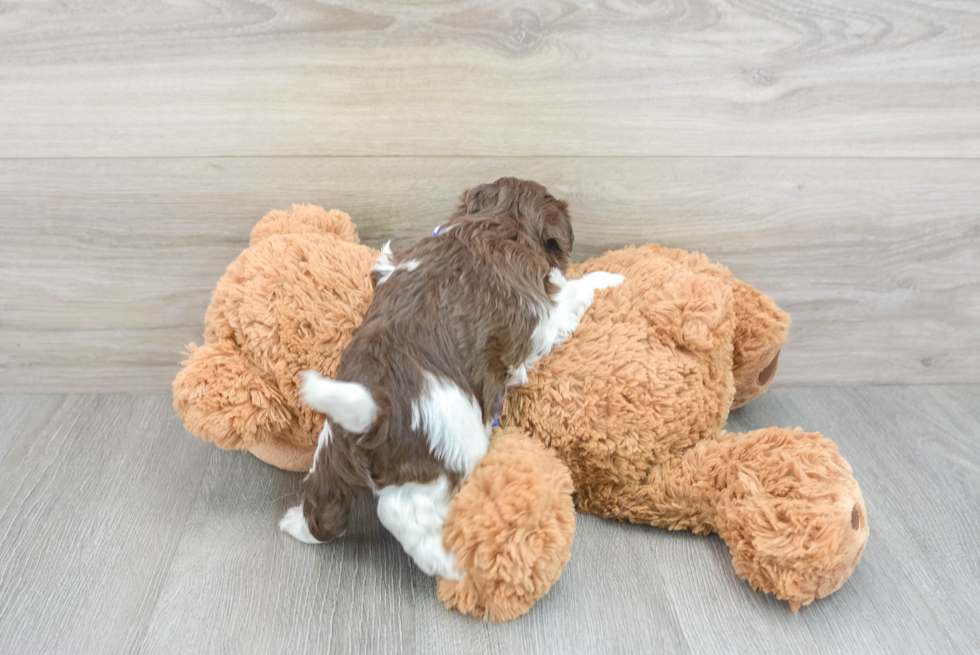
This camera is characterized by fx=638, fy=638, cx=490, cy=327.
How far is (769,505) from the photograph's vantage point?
2.54ft

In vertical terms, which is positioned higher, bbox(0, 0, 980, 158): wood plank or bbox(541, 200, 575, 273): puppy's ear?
bbox(0, 0, 980, 158): wood plank

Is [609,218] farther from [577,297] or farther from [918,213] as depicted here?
[918,213]

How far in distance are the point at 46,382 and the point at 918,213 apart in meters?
1.61

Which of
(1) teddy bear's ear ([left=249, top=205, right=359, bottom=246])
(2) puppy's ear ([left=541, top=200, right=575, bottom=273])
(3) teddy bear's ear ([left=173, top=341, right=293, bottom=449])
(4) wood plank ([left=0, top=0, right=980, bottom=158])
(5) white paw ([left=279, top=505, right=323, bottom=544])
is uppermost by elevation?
(4) wood plank ([left=0, top=0, right=980, bottom=158])

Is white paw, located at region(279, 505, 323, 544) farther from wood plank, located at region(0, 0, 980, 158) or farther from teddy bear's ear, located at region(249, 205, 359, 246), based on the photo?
wood plank, located at region(0, 0, 980, 158)

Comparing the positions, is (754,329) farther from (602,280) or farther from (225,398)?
(225,398)

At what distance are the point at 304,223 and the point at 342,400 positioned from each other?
0.45 metres

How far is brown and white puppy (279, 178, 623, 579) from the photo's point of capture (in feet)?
2.34

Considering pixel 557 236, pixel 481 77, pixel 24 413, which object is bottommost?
pixel 24 413

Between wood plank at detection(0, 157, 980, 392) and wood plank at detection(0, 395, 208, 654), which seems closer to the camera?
wood plank at detection(0, 395, 208, 654)

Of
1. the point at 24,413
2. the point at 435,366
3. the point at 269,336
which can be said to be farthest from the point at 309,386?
the point at 24,413

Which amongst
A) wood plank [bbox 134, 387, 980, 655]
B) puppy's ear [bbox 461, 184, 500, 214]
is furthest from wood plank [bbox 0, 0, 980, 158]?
wood plank [bbox 134, 387, 980, 655]

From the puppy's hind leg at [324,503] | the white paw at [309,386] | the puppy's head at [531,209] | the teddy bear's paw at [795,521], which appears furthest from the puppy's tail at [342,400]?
the teddy bear's paw at [795,521]

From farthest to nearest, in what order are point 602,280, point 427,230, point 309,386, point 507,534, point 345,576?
point 427,230, point 602,280, point 345,576, point 507,534, point 309,386
